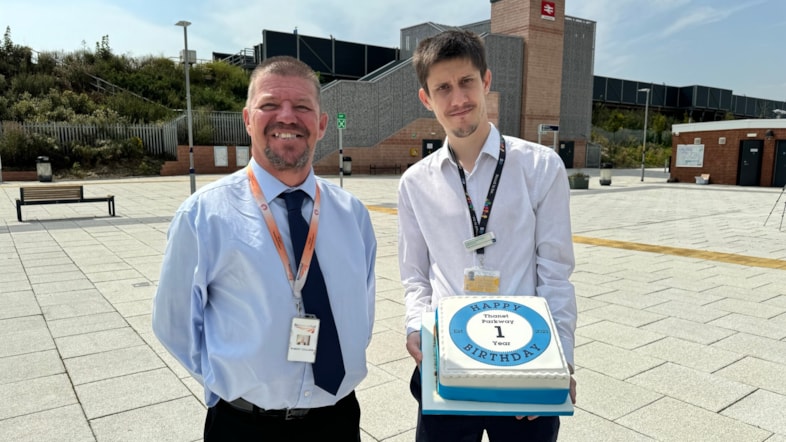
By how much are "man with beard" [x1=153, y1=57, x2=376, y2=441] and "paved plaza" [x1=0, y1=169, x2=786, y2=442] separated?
4.50 feet

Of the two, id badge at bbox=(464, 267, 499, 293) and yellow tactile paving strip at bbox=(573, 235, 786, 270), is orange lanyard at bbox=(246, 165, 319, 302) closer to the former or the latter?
id badge at bbox=(464, 267, 499, 293)

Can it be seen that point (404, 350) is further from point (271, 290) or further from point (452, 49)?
point (452, 49)

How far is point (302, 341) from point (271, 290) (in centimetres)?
19

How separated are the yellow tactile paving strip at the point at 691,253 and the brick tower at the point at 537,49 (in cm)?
2934

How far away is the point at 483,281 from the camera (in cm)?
180

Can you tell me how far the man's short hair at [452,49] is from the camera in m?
1.81

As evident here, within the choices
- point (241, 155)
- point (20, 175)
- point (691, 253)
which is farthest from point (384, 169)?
point (691, 253)

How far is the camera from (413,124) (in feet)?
112

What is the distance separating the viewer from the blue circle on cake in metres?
1.37

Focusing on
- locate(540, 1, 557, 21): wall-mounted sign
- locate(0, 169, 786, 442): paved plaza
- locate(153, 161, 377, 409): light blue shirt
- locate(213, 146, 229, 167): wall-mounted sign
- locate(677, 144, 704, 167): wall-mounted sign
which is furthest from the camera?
locate(540, 1, 557, 21): wall-mounted sign

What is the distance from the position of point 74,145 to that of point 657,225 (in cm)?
2740

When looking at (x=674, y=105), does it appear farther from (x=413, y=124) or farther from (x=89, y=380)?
(x=89, y=380)

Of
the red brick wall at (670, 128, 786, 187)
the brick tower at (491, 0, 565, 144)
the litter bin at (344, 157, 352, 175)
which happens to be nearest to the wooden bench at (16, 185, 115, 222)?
the litter bin at (344, 157, 352, 175)

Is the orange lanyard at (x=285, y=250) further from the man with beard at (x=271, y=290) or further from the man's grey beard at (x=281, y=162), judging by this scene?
the man's grey beard at (x=281, y=162)
